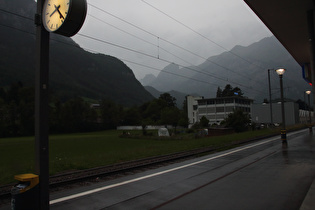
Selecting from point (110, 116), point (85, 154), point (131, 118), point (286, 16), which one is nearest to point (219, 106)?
point (131, 118)

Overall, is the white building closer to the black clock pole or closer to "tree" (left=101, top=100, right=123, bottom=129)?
"tree" (left=101, top=100, right=123, bottom=129)

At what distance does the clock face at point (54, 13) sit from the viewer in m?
3.63

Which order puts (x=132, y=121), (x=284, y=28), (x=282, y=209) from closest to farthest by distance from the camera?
(x=282, y=209) → (x=284, y=28) → (x=132, y=121)

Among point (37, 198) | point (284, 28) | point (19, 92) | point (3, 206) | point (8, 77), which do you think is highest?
point (8, 77)

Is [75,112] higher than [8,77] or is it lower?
lower

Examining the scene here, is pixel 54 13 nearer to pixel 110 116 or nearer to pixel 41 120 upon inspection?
pixel 41 120

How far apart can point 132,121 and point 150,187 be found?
118m

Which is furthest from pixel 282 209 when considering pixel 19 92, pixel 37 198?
pixel 19 92

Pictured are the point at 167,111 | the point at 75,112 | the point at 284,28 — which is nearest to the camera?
the point at 284,28

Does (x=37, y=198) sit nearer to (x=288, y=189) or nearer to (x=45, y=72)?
(x=45, y=72)

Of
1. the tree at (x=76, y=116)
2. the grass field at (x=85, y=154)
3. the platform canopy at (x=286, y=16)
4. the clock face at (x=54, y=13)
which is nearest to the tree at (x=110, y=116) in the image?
the tree at (x=76, y=116)

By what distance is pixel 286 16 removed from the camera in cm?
840

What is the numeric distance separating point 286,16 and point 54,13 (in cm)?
775

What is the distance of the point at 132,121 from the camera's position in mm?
124812
